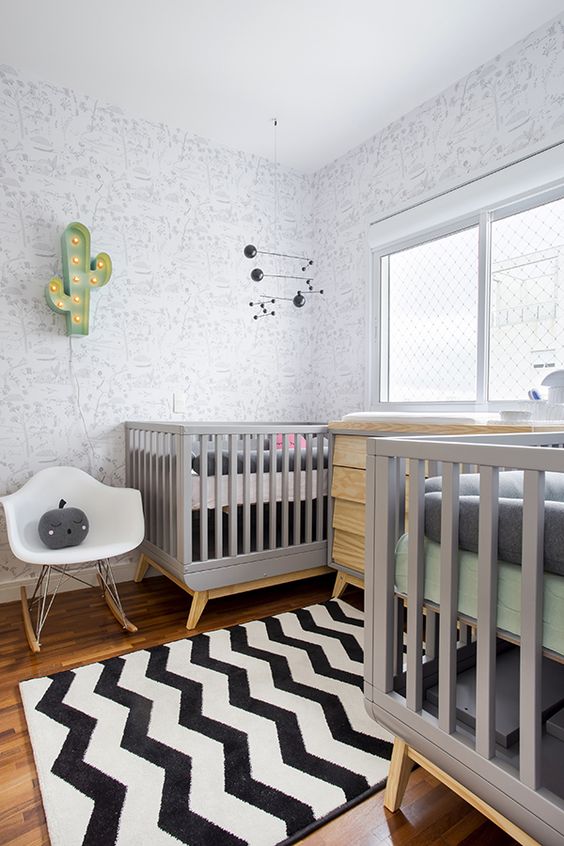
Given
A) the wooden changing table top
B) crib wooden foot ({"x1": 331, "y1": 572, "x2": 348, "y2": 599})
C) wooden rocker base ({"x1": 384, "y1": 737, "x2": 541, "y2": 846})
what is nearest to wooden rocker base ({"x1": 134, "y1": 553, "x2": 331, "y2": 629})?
crib wooden foot ({"x1": 331, "y1": 572, "x2": 348, "y2": 599})

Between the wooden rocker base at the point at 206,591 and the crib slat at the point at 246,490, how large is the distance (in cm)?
16

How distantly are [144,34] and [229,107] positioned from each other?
57cm

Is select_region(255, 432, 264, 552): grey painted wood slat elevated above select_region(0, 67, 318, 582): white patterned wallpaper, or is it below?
below

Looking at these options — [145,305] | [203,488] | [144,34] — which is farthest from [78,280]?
[203,488]

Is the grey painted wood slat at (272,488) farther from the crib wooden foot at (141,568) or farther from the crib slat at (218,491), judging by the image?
the crib wooden foot at (141,568)

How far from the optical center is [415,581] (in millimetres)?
896

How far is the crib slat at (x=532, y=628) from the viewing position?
0.71 m

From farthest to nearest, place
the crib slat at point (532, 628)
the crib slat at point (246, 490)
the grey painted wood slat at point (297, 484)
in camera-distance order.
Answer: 1. the grey painted wood slat at point (297, 484)
2. the crib slat at point (246, 490)
3. the crib slat at point (532, 628)

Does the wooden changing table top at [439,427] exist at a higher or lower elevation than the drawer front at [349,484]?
higher

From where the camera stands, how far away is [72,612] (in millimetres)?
2186

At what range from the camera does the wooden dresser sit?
6.95 ft

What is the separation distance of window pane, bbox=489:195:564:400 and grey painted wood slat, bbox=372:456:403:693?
1458 mm

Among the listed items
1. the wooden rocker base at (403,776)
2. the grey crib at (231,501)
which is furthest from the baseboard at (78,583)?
the wooden rocker base at (403,776)

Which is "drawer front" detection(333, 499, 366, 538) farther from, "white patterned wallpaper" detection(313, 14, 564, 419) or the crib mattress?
the crib mattress
